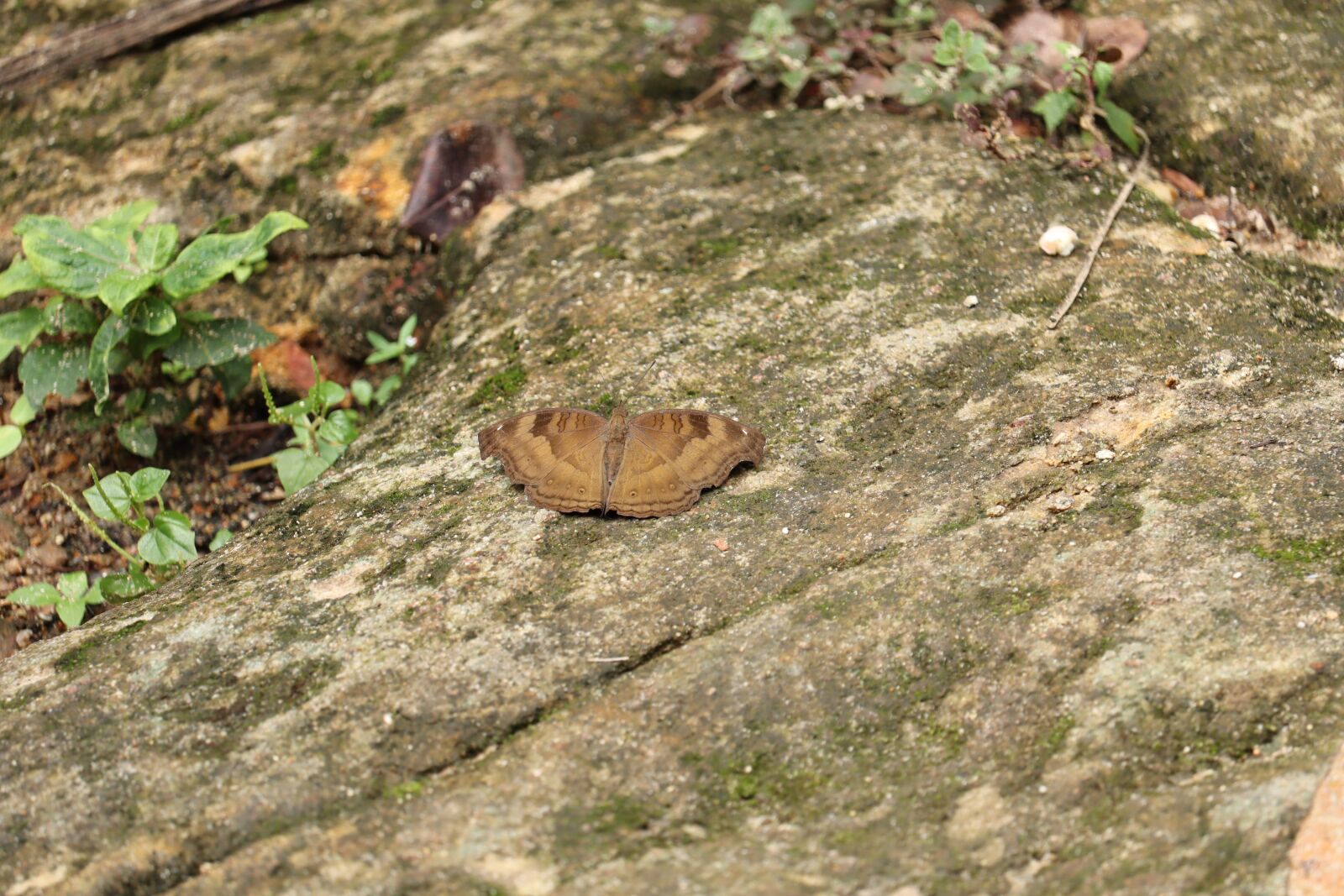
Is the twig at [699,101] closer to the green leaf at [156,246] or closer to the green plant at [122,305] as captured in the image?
the green plant at [122,305]

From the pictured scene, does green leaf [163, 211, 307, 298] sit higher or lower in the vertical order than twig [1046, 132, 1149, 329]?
higher

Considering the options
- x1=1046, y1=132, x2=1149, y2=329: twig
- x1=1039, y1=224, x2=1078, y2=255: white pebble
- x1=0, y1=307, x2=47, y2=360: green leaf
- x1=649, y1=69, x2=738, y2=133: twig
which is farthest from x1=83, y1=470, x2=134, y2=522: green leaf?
x1=1039, y1=224, x2=1078, y2=255: white pebble

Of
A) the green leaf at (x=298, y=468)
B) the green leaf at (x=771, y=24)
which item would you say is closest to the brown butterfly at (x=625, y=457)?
the green leaf at (x=298, y=468)

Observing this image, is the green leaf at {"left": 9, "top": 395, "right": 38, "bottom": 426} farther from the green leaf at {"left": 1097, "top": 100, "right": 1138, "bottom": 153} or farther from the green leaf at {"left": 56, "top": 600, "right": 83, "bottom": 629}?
the green leaf at {"left": 1097, "top": 100, "right": 1138, "bottom": 153}

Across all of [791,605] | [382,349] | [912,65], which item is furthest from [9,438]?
[912,65]

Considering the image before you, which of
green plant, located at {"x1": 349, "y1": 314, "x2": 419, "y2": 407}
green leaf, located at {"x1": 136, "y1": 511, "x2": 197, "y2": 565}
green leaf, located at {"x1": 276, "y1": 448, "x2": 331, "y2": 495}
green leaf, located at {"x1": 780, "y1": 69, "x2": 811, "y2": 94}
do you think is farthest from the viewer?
green leaf, located at {"x1": 780, "y1": 69, "x2": 811, "y2": 94}

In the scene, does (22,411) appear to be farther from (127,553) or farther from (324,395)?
(324,395)
